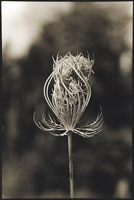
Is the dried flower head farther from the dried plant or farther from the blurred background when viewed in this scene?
the blurred background

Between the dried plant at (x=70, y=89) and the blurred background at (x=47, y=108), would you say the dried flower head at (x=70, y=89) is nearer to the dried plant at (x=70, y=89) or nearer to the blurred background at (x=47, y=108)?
the dried plant at (x=70, y=89)

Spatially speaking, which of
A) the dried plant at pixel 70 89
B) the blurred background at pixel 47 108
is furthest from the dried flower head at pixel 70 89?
the blurred background at pixel 47 108

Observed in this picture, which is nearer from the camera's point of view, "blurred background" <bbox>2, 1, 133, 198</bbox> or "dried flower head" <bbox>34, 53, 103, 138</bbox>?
"dried flower head" <bbox>34, 53, 103, 138</bbox>

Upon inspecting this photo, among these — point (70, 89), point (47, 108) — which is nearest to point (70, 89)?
point (70, 89)

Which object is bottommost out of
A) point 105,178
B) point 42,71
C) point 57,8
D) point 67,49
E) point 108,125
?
point 105,178

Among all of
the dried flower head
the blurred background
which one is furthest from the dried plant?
the blurred background

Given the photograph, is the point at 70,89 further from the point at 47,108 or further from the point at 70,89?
the point at 47,108

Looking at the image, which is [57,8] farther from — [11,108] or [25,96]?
[11,108]

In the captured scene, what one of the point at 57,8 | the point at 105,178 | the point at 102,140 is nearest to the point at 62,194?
the point at 105,178

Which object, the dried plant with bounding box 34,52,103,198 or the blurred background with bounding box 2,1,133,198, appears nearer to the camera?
the dried plant with bounding box 34,52,103,198
